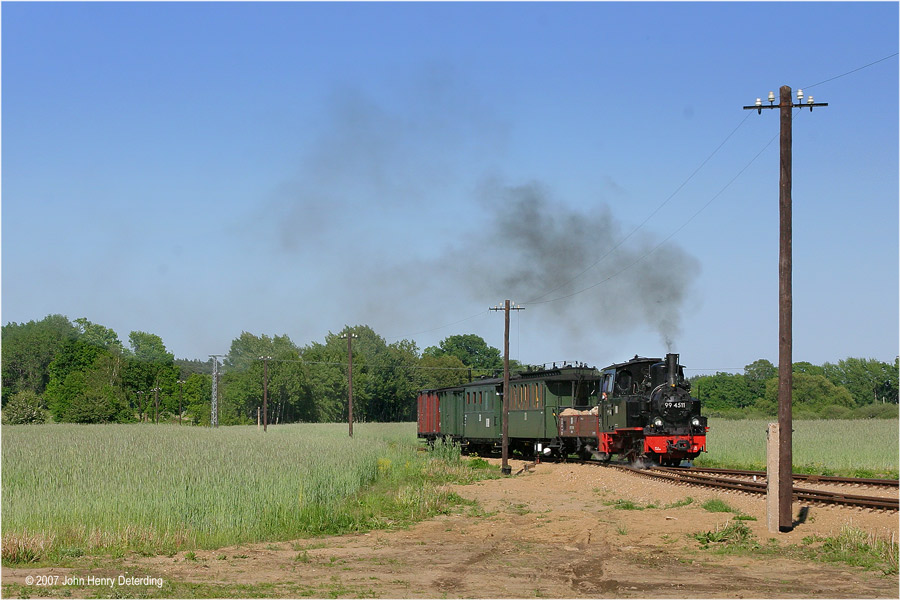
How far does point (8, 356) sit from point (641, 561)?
384 feet

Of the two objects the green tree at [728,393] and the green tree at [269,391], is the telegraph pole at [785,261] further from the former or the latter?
the green tree at [728,393]

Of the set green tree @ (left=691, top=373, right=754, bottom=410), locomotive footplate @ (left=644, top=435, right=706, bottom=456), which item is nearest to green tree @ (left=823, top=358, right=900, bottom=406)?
green tree @ (left=691, top=373, right=754, bottom=410)

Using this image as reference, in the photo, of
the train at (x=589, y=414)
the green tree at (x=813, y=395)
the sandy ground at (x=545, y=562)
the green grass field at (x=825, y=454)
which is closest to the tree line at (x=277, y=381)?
the green tree at (x=813, y=395)

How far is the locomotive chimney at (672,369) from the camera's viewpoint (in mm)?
26234

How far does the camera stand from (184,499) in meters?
16.1

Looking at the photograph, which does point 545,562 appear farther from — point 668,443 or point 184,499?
point 668,443

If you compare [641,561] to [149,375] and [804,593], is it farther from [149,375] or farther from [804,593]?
[149,375]

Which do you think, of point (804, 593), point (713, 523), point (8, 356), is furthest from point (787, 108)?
point (8, 356)

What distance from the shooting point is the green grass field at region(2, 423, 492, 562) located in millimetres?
14203

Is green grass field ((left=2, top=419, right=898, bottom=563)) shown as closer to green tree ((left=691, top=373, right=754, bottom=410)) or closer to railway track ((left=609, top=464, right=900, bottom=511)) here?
railway track ((left=609, top=464, right=900, bottom=511))

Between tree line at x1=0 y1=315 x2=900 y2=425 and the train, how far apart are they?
5082cm

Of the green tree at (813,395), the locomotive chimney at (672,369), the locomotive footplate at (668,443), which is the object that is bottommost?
the green tree at (813,395)

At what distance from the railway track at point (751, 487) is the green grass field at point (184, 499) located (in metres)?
6.40

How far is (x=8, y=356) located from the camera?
113 meters
